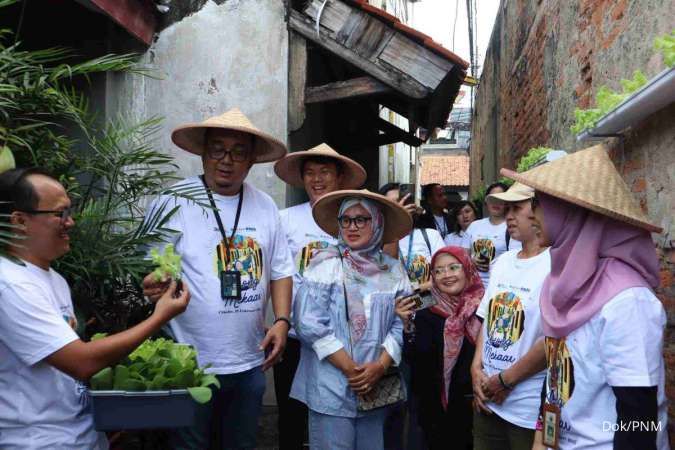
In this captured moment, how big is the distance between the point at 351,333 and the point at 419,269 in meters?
1.47

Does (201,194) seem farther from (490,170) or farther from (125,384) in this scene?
(490,170)

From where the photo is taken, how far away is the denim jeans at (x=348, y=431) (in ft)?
10.2

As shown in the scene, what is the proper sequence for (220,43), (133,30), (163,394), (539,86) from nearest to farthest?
(163,394) < (133,30) < (220,43) < (539,86)

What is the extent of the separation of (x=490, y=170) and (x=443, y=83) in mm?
7612

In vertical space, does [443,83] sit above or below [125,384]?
above

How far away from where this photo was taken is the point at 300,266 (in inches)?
155

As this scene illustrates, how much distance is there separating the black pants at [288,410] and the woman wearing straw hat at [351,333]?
0.55 meters

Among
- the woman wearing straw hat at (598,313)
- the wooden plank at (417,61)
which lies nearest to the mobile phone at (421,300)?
the woman wearing straw hat at (598,313)

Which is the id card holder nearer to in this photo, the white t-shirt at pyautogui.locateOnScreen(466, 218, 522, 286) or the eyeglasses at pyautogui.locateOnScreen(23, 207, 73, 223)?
the eyeglasses at pyautogui.locateOnScreen(23, 207, 73, 223)

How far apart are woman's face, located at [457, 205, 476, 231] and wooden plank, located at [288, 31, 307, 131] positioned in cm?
262

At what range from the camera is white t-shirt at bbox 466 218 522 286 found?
5.52 meters

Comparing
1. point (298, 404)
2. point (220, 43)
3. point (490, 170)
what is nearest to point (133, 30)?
point (220, 43)

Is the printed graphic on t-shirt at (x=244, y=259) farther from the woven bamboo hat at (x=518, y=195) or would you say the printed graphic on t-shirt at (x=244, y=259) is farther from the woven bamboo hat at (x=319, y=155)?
the woven bamboo hat at (x=518, y=195)

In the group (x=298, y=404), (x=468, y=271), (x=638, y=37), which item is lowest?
(x=298, y=404)
